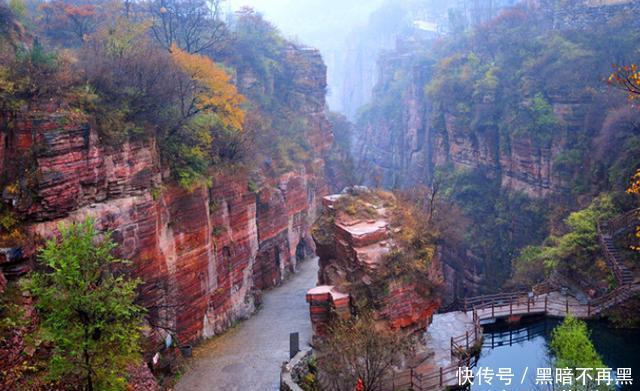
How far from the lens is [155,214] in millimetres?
21156

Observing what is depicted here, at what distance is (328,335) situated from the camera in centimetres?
2044

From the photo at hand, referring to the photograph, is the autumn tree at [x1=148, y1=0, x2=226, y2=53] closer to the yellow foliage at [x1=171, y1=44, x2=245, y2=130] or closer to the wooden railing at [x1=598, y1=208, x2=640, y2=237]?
the yellow foliage at [x1=171, y1=44, x2=245, y2=130]

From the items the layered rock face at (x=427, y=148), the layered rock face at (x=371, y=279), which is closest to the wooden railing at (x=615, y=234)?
the layered rock face at (x=371, y=279)

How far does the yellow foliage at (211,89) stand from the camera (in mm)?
27344

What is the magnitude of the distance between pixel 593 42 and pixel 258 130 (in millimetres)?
29770

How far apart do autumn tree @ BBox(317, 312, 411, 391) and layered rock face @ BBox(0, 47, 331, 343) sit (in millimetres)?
6328

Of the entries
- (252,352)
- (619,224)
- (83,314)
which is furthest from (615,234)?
(83,314)

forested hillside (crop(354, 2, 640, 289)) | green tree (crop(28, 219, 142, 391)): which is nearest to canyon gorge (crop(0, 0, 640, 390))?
forested hillside (crop(354, 2, 640, 289))

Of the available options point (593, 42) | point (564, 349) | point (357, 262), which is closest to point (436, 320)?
point (357, 262)

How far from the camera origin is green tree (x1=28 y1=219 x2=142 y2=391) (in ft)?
40.0

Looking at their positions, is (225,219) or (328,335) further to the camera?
(225,219)

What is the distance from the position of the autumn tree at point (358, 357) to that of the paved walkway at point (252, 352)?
2.96 m

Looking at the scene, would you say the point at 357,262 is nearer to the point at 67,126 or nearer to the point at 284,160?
the point at 67,126

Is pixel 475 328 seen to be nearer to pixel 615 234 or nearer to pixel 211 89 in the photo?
pixel 615 234
